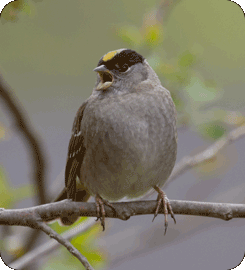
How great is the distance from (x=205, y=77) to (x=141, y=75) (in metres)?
0.23

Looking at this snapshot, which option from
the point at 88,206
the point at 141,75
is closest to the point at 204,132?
the point at 141,75

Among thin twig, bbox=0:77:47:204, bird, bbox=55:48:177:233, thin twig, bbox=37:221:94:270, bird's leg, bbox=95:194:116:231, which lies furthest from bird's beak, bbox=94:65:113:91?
thin twig, bbox=37:221:94:270

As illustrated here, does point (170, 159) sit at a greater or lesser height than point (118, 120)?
lesser

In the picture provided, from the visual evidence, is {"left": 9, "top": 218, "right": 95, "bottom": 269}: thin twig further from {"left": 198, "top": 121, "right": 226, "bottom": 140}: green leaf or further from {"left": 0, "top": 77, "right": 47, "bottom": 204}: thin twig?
{"left": 198, "top": 121, "right": 226, "bottom": 140}: green leaf

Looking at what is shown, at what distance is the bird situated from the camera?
1.26m

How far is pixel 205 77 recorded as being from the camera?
52.7 inches

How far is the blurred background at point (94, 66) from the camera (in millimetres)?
1191

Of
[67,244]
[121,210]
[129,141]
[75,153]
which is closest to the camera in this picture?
[67,244]

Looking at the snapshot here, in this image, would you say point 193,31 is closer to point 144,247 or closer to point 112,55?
point 112,55

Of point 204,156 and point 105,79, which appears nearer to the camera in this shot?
point 105,79

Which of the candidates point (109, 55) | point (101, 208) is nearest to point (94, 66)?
point (109, 55)

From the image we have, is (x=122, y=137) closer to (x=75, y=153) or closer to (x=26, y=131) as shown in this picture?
(x=75, y=153)

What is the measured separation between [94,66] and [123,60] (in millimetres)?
137

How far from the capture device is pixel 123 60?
4.26ft
